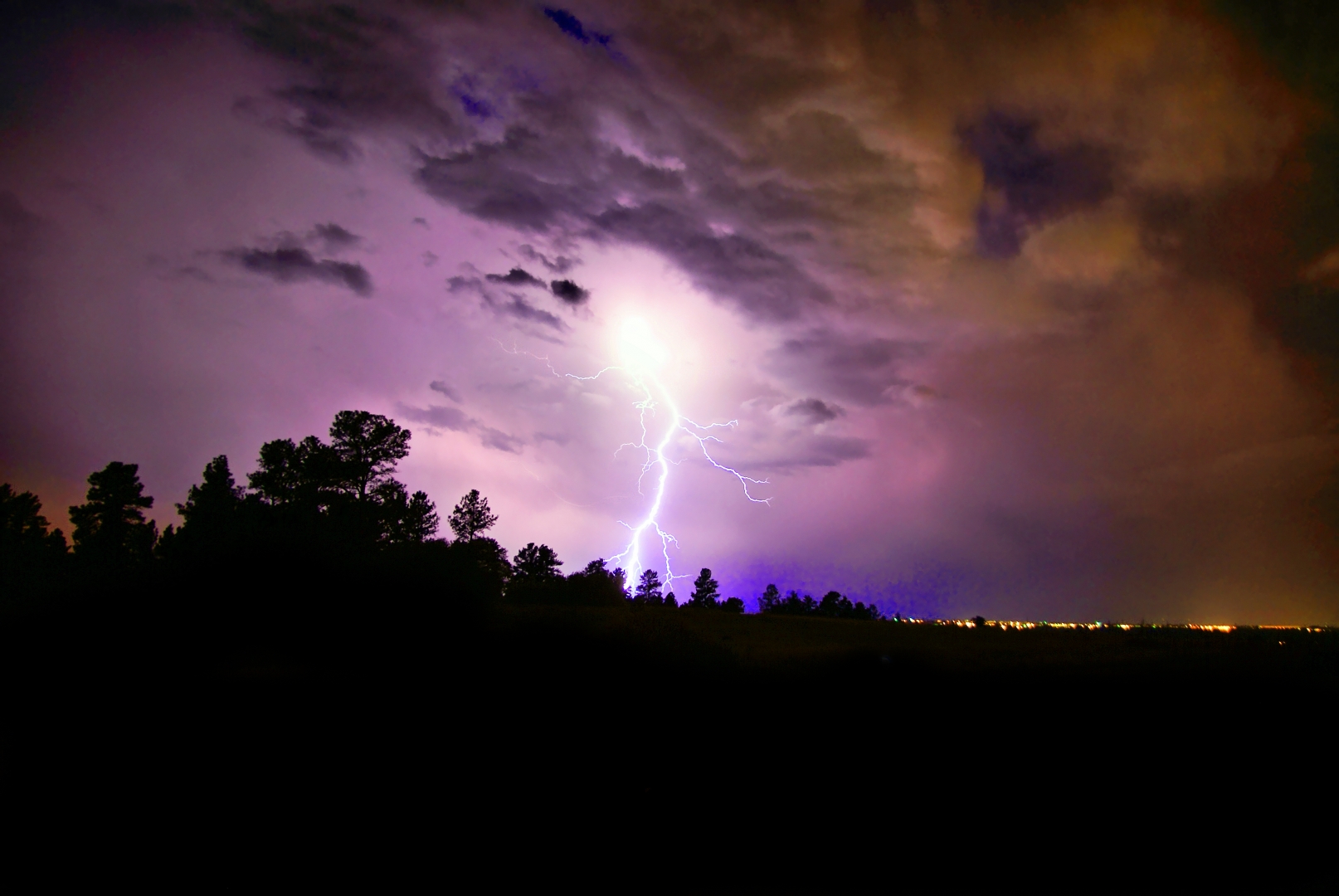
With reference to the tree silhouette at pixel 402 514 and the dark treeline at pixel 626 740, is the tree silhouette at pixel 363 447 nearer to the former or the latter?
the tree silhouette at pixel 402 514

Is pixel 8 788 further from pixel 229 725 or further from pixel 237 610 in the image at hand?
pixel 237 610

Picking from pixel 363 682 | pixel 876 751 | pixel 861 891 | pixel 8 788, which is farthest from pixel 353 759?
pixel 876 751

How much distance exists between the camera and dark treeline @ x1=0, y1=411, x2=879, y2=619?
1464 cm

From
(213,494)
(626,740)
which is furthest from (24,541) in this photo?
(626,740)

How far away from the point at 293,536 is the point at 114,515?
3633cm

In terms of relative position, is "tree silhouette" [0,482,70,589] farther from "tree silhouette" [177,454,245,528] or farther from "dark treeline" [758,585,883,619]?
"dark treeline" [758,585,883,619]

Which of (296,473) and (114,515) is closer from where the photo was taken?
(296,473)

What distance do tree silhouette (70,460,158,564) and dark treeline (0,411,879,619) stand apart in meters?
0.07

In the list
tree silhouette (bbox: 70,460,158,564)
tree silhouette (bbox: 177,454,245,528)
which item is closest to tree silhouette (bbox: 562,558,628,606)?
tree silhouette (bbox: 177,454,245,528)

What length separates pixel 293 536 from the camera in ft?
51.3

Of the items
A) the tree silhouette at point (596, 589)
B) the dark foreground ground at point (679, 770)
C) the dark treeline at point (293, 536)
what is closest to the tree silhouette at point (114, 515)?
the dark treeline at point (293, 536)

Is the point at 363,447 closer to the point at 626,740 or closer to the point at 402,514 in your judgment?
the point at 402,514

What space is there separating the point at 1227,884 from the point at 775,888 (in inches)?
193

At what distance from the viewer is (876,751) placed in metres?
7.46
